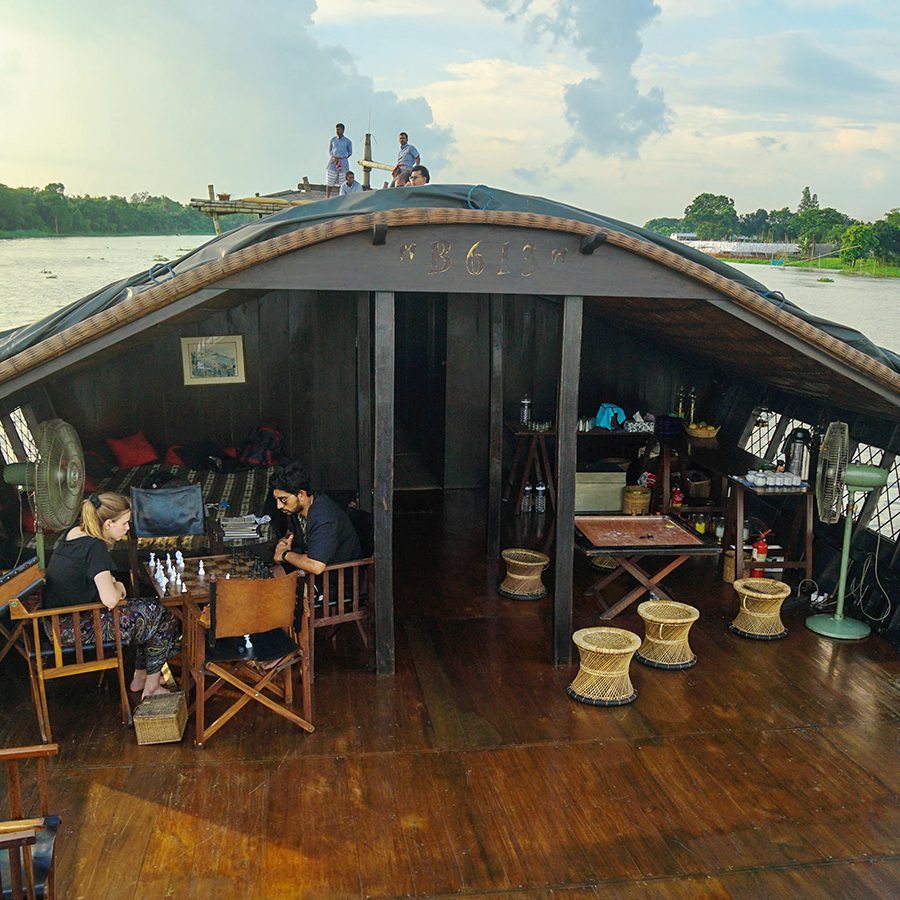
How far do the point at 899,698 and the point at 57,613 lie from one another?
16.1 feet

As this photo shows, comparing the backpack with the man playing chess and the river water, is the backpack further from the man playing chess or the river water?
the river water

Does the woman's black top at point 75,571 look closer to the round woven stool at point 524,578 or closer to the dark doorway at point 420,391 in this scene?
the round woven stool at point 524,578

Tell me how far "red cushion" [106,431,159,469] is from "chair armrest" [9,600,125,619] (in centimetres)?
435

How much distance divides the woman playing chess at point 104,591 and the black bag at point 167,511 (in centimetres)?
148

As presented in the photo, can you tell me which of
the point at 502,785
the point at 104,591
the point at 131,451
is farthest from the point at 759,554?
the point at 131,451

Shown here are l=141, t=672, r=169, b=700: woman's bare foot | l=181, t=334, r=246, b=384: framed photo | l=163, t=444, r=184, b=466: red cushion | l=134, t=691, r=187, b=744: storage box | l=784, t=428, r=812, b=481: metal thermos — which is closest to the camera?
l=134, t=691, r=187, b=744: storage box

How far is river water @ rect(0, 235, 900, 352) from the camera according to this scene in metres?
18.0

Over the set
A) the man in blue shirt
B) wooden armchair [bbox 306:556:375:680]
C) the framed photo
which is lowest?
wooden armchair [bbox 306:556:375:680]

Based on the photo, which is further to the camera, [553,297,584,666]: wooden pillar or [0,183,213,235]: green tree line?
[0,183,213,235]: green tree line

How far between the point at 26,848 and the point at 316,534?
108 inches

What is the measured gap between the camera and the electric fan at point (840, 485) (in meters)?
5.82

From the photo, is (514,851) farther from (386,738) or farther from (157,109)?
(157,109)

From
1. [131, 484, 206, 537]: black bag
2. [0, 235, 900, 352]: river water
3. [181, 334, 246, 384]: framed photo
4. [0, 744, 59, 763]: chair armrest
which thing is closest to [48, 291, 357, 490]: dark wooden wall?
[181, 334, 246, 384]: framed photo

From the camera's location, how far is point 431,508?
9.23 meters
